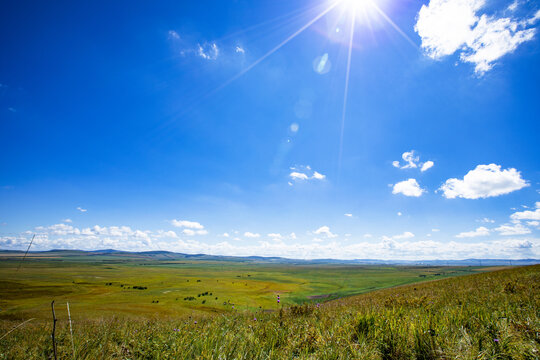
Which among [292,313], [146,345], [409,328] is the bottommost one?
[292,313]

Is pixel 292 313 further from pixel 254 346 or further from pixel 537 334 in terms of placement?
pixel 537 334

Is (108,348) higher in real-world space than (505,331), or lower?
lower

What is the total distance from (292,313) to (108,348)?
4.03 m

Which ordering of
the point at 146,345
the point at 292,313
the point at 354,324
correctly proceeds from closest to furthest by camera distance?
the point at 146,345
the point at 354,324
the point at 292,313

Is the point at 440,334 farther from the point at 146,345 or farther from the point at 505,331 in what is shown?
the point at 146,345

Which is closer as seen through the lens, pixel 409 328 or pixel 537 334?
pixel 537 334

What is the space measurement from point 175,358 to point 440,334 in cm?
299

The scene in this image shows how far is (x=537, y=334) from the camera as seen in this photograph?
2.63 meters

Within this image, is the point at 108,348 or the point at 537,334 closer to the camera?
the point at 537,334

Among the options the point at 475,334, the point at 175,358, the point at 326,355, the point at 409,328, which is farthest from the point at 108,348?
the point at 475,334

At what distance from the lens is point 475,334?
2.88 meters

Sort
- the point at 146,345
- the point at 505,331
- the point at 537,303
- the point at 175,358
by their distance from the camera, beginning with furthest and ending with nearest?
1. the point at 537,303
2. the point at 146,345
3. the point at 505,331
4. the point at 175,358

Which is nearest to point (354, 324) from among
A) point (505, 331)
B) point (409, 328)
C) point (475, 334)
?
point (409, 328)

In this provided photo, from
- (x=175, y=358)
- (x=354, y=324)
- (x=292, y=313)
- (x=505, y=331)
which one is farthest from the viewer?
(x=292, y=313)
